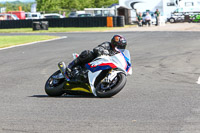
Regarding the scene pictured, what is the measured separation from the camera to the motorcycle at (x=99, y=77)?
308 inches

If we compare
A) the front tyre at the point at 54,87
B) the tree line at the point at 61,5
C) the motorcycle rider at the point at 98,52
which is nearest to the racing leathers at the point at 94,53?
the motorcycle rider at the point at 98,52

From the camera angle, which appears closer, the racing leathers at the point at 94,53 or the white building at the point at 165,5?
the racing leathers at the point at 94,53

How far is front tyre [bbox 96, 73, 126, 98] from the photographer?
7738 mm

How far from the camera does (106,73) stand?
805 cm

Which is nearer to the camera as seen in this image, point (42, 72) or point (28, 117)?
point (28, 117)

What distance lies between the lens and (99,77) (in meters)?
8.10

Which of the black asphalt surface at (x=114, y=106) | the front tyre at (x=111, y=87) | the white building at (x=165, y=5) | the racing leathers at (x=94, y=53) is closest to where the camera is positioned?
the black asphalt surface at (x=114, y=106)

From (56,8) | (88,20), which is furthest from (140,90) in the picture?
(56,8)

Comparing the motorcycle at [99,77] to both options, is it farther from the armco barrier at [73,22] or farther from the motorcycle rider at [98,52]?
the armco barrier at [73,22]

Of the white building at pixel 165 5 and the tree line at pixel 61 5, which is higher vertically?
the tree line at pixel 61 5

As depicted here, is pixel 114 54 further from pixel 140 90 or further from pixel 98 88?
pixel 140 90

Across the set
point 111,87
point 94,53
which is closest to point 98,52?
point 94,53

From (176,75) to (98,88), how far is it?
3.91 m

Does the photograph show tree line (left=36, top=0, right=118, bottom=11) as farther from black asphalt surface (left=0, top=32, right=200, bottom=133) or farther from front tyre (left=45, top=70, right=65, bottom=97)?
front tyre (left=45, top=70, right=65, bottom=97)
